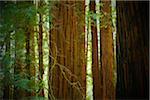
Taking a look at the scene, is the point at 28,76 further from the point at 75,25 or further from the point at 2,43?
the point at 75,25

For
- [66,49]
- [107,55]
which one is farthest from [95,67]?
[66,49]

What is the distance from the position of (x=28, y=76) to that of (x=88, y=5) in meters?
0.81

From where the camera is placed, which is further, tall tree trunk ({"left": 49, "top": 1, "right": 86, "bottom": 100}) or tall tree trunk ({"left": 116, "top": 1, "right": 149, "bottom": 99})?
tall tree trunk ({"left": 49, "top": 1, "right": 86, "bottom": 100})

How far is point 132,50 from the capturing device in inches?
115

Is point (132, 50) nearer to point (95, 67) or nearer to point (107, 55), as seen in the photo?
point (107, 55)

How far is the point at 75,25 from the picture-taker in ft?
9.89

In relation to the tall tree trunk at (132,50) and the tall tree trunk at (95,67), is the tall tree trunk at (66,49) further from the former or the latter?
the tall tree trunk at (132,50)

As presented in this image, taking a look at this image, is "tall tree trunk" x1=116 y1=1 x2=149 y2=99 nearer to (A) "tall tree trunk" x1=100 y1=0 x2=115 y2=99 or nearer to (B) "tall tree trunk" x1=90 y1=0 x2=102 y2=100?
(A) "tall tree trunk" x1=100 y1=0 x2=115 y2=99

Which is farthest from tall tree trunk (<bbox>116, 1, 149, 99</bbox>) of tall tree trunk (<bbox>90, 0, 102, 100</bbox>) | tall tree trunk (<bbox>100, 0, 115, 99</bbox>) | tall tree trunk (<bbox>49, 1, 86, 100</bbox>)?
tall tree trunk (<bbox>49, 1, 86, 100</bbox>)

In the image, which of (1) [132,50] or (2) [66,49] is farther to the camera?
(2) [66,49]

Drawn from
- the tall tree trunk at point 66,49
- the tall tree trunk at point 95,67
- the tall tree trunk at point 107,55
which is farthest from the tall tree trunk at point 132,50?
the tall tree trunk at point 66,49

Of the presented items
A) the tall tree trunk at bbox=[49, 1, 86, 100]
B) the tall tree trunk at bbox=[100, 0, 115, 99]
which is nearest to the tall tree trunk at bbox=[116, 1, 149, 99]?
the tall tree trunk at bbox=[100, 0, 115, 99]

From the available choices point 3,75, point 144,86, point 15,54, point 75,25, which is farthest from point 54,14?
point 144,86

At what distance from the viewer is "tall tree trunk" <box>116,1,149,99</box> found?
289 cm
